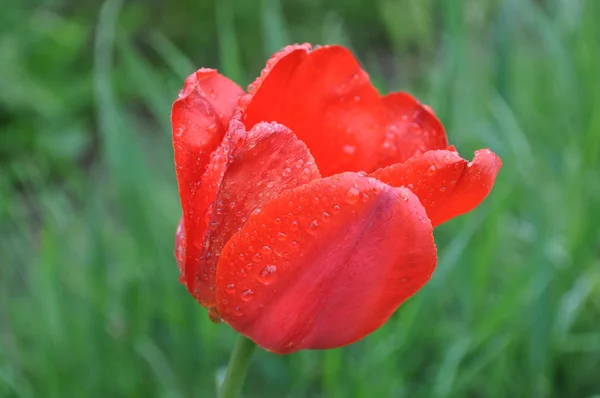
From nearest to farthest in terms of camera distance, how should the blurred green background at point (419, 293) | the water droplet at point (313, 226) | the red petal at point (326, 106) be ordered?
the water droplet at point (313, 226)
the red petal at point (326, 106)
the blurred green background at point (419, 293)

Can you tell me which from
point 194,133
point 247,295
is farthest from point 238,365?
point 194,133

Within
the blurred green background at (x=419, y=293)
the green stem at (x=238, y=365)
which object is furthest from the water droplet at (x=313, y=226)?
the blurred green background at (x=419, y=293)

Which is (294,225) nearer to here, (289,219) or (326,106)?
(289,219)

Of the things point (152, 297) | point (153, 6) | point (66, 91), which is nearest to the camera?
point (152, 297)

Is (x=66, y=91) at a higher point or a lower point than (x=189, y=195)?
higher

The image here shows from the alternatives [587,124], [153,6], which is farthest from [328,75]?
[153,6]

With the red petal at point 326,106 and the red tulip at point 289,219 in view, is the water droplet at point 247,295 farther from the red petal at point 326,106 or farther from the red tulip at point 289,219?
the red petal at point 326,106

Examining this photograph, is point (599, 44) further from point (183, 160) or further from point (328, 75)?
point (183, 160)
